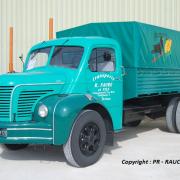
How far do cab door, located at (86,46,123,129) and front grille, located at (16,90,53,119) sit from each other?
3.27 ft

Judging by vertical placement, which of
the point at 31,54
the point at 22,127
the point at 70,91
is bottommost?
the point at 22,127

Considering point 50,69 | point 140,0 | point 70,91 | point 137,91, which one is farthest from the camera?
point 140,0

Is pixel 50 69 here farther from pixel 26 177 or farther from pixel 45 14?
pixel 45 14

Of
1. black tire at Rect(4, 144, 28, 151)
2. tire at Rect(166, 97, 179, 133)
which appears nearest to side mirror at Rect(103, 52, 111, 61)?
black tire at Rect(4, 144, 28, 151)

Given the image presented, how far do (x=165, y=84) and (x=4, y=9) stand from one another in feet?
24.6

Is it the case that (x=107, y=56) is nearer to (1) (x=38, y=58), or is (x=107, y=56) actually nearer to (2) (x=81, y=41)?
(2) (x=81, y=41)

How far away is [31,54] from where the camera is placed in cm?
786

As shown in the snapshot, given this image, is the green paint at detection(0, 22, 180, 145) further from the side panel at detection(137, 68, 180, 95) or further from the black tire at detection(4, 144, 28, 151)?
the black tire at detection(4, 144, 28, 151)

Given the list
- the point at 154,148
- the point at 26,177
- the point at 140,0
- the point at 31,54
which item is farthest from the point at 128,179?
the point at 140,0

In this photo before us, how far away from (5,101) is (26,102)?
0.32 metres

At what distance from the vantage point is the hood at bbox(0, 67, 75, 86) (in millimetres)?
6109

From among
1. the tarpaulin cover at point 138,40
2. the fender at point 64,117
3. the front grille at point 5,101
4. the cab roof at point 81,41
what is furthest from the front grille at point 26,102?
the tarpaulin cover at point 138,40

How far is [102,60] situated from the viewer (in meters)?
7.02

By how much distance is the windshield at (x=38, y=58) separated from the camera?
7289mm
